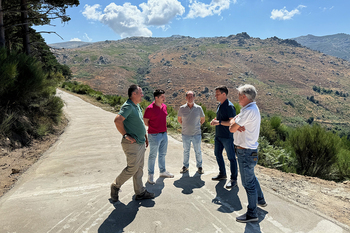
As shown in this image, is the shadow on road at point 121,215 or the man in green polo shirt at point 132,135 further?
the man in green polo shirt at point 132,135

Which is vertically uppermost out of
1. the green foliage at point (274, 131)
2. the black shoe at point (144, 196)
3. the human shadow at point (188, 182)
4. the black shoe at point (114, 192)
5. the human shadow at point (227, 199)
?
the black shoe at point (114, 192)

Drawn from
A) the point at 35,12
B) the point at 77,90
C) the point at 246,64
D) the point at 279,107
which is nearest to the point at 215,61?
the point at 246,64

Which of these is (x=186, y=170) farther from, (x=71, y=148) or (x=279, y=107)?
(x=279, y=107)

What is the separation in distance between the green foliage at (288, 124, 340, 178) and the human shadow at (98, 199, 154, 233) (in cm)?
484

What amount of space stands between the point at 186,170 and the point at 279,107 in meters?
87.2

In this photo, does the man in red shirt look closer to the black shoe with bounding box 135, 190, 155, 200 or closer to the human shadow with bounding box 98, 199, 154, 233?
the black shoe with bounding box 135, 190, 155, 200

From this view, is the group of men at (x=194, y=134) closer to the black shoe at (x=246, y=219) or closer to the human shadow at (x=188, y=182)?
the black shoe at (x=246, y=219)

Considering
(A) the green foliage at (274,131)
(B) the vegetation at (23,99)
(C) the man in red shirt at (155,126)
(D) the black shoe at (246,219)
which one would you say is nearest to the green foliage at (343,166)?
(A) the green foliage at (274,131)

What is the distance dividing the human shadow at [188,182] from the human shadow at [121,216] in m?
0.79

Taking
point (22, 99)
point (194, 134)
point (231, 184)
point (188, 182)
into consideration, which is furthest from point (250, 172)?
point (22, 99)

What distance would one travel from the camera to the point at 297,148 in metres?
6.62

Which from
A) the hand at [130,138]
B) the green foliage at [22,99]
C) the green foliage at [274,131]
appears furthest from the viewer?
the green foliage at [274,131]

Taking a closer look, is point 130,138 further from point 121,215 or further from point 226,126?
point 226,126

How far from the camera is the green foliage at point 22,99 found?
6309mm
